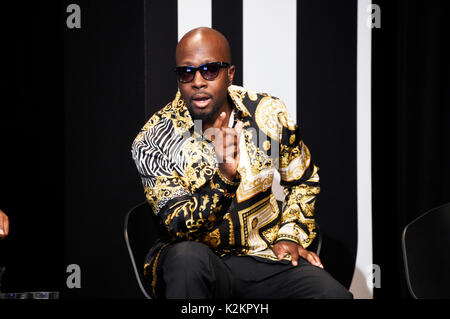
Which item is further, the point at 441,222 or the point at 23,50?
the point at 23,50

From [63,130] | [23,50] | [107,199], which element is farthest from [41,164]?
[23,50]

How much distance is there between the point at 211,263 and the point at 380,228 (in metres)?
1.41

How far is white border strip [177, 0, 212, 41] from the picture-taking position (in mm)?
2625

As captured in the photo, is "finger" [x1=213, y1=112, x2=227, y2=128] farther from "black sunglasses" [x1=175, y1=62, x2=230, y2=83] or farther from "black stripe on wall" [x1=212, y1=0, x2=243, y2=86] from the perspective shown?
"black stripe on wall" [x1=212, y1=0, x2=243, y2=86]

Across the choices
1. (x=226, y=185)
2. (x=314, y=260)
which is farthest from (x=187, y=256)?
(x=314, y=260)

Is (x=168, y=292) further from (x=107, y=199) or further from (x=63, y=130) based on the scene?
(x=63, y=130)

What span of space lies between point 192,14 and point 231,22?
208 mm

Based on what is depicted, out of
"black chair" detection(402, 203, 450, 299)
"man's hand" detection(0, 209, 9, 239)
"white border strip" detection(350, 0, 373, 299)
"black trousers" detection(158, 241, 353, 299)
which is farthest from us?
"white border strip" detection(350, 0, 373, 299)

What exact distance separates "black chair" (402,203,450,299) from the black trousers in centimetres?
26

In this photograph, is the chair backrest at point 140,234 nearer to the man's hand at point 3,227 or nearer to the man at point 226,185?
the man at point 226,185

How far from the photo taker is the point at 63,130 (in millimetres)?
2842

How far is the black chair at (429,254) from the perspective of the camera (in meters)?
1.87

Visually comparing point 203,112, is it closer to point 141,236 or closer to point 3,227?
point 141,236

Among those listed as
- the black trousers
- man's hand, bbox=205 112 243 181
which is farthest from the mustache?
the black trousers
